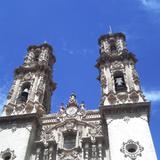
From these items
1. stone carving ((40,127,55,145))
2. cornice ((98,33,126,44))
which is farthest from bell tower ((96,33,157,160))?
stone carving ((40,127,55,145))

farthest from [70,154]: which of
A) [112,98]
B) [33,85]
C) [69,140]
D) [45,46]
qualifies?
[45,46]

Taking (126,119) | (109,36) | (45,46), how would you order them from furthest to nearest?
(45,46), (109,36), (126,119)

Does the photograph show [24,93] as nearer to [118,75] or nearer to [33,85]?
[33,85]

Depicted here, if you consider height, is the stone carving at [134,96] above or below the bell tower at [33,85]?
below

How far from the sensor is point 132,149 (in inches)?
864

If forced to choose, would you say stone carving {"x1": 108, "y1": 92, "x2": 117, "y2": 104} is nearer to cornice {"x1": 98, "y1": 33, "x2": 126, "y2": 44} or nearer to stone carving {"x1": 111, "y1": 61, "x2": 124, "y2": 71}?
stone carving {"x1": 111, "y1": 61, "x2": 124, "y2": 71}

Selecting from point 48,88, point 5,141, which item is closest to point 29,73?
point 48,88

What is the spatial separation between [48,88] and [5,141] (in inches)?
371

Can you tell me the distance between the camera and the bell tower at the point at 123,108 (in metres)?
21.8

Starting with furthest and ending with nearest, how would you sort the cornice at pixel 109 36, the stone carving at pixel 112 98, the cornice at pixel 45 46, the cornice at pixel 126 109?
the cornice at pixel 45 46, the cornice at pixel 109 36, the stone carving at pixel 112 98, the cornice at pixel 126 109

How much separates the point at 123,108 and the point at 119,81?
14.8 ft

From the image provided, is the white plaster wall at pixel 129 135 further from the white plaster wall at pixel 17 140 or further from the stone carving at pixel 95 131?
the white plaster wall at pixel 17 140

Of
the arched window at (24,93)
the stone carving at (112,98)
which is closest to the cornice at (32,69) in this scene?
the arched window at (24,93)

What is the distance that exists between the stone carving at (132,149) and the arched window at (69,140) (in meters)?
3.91
